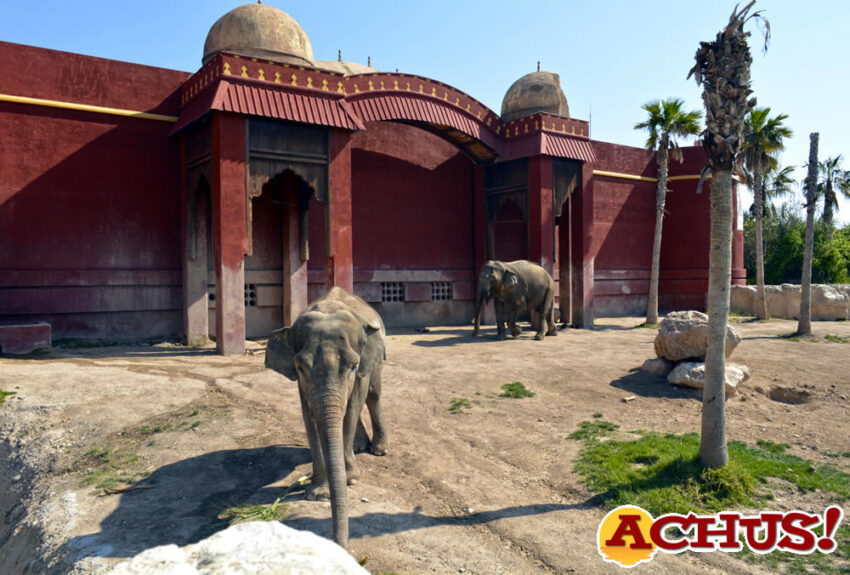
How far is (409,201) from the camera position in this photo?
19453 millimetres

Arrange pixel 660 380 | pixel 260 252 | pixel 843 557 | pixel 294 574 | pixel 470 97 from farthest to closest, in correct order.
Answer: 1. pixel 470 97
2. pixel 260 252
3. pixel 660 380
4. pixel 843 557
5. pixel 294 574

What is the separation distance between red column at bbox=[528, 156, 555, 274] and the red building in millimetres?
58

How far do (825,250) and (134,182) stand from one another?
31139mm

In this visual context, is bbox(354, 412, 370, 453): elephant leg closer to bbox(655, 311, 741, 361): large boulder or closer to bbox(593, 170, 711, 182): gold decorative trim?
bbox(655, 311, 741, 361): large boulder

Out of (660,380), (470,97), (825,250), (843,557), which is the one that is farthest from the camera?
(825,250)

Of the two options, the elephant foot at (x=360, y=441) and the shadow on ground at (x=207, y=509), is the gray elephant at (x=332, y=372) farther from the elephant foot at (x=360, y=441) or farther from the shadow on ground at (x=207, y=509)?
the elephant foot at (x=360, y=441)

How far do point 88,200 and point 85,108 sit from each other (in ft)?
7.06

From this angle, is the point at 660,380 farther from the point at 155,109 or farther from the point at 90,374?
the point at 155,109

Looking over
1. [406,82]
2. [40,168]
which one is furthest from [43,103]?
[406,82]

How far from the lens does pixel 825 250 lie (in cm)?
2995

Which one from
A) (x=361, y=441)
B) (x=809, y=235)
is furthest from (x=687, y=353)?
(x=809, y=235)

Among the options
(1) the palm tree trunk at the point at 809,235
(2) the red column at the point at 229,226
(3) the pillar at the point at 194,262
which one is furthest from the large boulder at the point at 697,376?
(3) the pillar at the point at 194,262

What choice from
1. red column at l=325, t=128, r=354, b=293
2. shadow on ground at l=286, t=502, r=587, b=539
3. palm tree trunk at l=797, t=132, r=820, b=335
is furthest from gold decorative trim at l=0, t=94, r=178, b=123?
palm tree trunk at l=797, t=132, r=820, b=335

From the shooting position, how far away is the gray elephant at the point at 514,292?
1600 cm
